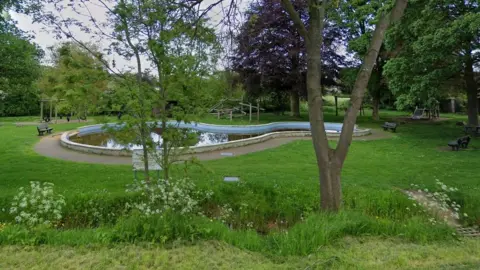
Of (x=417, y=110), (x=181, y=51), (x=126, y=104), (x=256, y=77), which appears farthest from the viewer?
(x=417, y=110)

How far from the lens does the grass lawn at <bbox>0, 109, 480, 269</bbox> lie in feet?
8.91

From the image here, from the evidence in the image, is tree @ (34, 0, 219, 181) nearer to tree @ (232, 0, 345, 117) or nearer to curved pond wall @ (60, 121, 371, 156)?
curved pond wall @ (60, 121, 371, 156)

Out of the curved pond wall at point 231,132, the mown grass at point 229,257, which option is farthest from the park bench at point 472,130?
the mown grass at point 229,257

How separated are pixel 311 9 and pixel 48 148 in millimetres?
12082

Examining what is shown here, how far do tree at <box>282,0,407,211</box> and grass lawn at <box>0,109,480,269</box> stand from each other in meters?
0.48

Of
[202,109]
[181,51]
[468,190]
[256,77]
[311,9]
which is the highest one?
[256,77]

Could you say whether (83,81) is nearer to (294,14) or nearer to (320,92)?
(294,14)

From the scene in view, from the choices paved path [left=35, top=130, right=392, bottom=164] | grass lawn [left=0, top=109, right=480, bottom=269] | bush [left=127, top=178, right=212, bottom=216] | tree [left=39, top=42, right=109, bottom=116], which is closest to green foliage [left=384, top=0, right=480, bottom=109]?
grass lawn [left=0, top=109, right=480, bottom=269]

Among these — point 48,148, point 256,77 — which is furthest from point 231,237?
point 256,77

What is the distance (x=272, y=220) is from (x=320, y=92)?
2.34m

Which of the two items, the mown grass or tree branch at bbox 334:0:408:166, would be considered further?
tree branch at bbox 334:0:408:166

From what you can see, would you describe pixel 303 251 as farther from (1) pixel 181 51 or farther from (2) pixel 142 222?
(1) pixel 181 51

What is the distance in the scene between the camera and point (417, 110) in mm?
27391

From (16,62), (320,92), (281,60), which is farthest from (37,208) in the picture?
(281,60)
